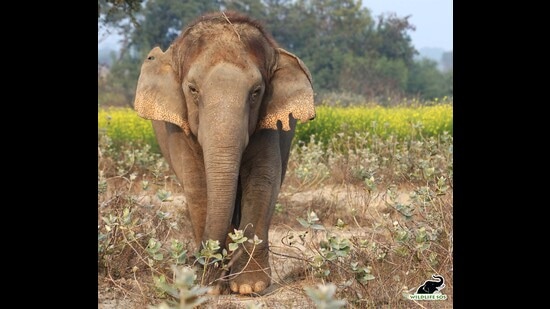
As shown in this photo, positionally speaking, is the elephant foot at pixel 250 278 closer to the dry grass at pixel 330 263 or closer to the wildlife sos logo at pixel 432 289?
the dry grass at pixel 330 263

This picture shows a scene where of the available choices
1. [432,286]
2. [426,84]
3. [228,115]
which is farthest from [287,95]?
[426,84]

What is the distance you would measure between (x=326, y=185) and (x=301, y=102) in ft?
14.2

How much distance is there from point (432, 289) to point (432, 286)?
2 centimetres

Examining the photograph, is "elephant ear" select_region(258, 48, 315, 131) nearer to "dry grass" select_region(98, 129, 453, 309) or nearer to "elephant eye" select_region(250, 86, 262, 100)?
"elephant eye" select_region(250, 86, 262, 100)

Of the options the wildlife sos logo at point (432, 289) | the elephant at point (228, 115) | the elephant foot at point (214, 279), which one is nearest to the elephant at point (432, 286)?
the wildlife sos logo at point (432, 289)

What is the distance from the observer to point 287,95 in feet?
20.9

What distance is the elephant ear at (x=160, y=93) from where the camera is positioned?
6238 millimetres

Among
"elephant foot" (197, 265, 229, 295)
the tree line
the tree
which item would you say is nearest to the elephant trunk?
"elephant foot" (197, 265, 229, 295)

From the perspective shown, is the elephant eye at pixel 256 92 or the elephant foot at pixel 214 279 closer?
the elephant foot at pixel 214 279

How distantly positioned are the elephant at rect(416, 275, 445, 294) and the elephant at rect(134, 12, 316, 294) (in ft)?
3.44

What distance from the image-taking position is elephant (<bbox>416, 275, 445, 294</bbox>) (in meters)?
5.46

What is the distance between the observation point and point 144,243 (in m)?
6.82
